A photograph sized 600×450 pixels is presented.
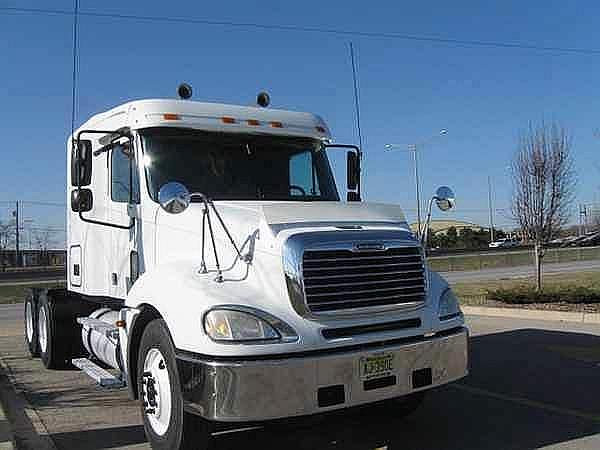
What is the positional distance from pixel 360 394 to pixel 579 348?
6064 millimetres

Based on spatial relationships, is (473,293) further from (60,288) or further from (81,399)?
(81,399)

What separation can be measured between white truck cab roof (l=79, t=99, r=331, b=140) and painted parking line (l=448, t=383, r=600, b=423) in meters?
3.05

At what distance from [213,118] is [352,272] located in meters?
2.51

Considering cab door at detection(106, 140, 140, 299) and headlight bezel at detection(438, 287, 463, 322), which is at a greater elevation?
cab door at detection(106, 140, 140, 299)

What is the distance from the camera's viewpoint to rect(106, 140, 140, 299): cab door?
6402mm

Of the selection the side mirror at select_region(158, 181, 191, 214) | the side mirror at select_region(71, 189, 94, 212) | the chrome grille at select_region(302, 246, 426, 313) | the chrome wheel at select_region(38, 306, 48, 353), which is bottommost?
the chrome wheel at select_region(38, 306, 48, 353)

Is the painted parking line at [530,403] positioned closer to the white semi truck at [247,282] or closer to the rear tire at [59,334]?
the white semi truck at [247,282]

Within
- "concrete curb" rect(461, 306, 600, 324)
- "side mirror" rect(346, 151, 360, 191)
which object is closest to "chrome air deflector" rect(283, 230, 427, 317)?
"side mirror" rect(346, 151, 360, 191)

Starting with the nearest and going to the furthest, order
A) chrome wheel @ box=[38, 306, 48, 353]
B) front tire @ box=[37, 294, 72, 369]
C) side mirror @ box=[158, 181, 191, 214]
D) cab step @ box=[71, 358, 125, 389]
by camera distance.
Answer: side mirror @ box=[158, 181, 191, 214], cab step @ box=[71, 358, 125, 389], front tire @ box=[37, 294, 72, 369], chrome wheel @ box=[38, 306, 48, 353]

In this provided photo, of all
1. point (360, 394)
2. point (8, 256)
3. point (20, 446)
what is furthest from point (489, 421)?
point (8, 256)

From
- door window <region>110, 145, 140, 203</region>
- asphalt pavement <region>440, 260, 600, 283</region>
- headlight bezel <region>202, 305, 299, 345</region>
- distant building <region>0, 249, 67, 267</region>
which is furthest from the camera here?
distant building <region>0, 249, 67, 267</region>

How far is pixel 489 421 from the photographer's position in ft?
19.6

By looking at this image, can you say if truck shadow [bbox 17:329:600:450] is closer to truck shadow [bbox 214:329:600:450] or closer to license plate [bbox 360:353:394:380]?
truck shadow [bbox 214:329:600:450]

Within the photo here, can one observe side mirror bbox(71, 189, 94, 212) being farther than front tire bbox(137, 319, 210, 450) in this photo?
Yes
